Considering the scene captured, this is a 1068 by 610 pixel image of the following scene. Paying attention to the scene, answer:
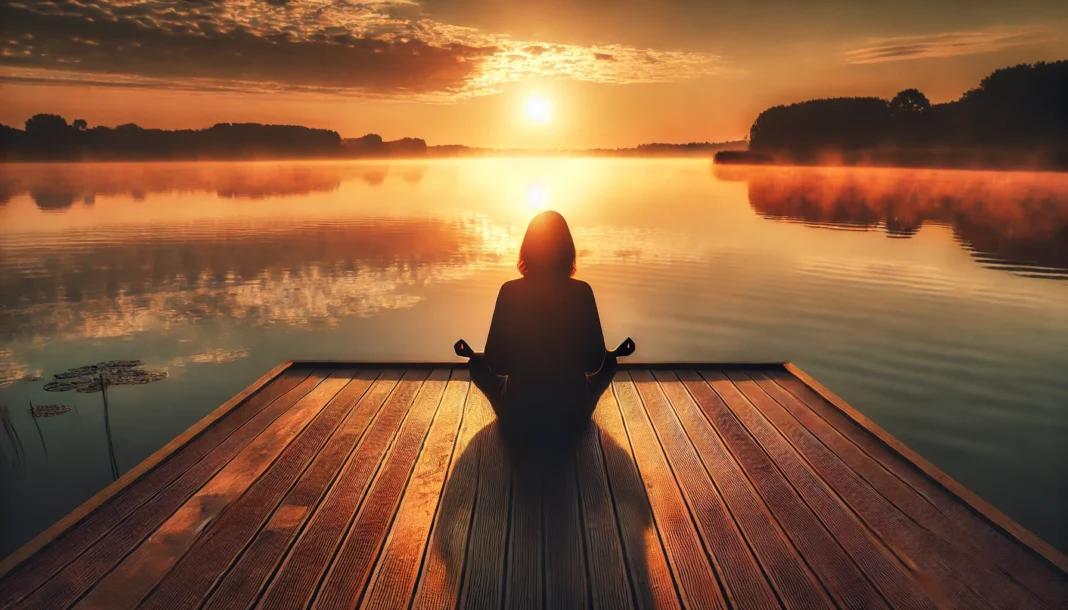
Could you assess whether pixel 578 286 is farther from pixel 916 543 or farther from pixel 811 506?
pixel 916 543

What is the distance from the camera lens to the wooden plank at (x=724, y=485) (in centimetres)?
245

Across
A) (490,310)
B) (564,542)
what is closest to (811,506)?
(564,542)

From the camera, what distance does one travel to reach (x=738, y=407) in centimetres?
446

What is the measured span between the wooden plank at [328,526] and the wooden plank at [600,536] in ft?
3.64

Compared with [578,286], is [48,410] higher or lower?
lower

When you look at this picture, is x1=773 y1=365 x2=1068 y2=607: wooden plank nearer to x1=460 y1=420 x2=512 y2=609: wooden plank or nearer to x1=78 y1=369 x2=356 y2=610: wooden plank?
x1=460 y1=420 x2=512 y2=609: wooden plank

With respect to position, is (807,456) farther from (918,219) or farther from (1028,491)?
(918,219)

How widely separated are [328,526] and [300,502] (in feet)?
1.04

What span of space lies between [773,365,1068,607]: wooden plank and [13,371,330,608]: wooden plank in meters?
3.74

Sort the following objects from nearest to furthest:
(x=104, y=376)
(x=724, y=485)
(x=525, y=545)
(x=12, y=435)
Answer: (x=525, y=545), (x=724, y=485), (x=12, y=435), (x=104, y=376)

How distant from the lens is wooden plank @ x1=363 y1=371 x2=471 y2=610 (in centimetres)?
238

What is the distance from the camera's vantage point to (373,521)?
2.90 metres

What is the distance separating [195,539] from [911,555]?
3142mm

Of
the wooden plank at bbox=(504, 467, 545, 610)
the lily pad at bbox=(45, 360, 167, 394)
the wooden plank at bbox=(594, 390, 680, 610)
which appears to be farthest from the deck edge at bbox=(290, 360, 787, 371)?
the lily pad at bbox=(45, 360, 167, 394)
